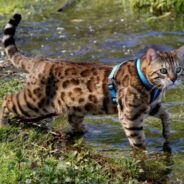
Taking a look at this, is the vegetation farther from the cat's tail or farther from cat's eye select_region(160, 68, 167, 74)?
cat's eye select_region(160, 68, 167, 74)

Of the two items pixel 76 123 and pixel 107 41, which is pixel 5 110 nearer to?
pixel 76 123

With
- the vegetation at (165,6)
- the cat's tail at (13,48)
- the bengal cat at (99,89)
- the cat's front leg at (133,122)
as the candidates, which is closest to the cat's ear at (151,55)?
the bengal cat at (99,89)

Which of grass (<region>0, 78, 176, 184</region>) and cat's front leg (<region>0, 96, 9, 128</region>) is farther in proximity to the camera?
cat's front leg (<region>0, 96, 9, 128</region>)

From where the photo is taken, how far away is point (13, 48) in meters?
7.79

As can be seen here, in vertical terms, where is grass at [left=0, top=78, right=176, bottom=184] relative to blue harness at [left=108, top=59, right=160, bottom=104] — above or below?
below

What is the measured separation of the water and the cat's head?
83 centimetres

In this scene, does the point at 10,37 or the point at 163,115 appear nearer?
the point at 163,115

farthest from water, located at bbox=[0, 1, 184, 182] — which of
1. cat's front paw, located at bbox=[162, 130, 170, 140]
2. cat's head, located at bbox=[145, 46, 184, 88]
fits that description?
cat's head, located at bbox=[145, 46, 184, 88]

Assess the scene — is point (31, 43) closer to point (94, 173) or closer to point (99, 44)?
point (99, 44)

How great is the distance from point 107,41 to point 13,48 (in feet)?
15.4

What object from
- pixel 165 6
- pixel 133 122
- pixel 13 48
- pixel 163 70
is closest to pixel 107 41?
pixel 165 6

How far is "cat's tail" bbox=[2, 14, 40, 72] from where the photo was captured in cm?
752

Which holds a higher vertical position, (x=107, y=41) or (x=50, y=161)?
(x=107, y=41)

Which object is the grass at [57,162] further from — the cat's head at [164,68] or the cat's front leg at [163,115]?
the cat's head at [164,68]
